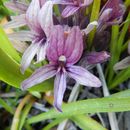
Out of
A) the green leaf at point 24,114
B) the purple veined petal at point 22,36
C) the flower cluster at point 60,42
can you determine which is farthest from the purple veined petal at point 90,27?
the green leaf at point 24,114

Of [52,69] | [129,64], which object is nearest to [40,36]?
[52,69]

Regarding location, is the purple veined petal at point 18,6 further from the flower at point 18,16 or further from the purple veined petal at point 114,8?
the purple veined petal at point 114,8

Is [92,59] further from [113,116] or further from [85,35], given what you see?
[113,116]

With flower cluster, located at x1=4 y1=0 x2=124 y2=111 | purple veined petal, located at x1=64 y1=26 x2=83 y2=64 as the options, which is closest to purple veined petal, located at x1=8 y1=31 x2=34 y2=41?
flower cluster, located at x1=4 y1=0 x2=124 y2=111

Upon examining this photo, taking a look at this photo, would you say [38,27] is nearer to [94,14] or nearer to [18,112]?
[94,14]

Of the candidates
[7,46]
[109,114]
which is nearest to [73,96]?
[109,114]

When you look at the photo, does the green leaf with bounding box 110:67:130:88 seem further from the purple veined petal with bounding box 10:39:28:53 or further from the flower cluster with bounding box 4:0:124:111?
the purple veined petal with bounding box 10:39:28:53
